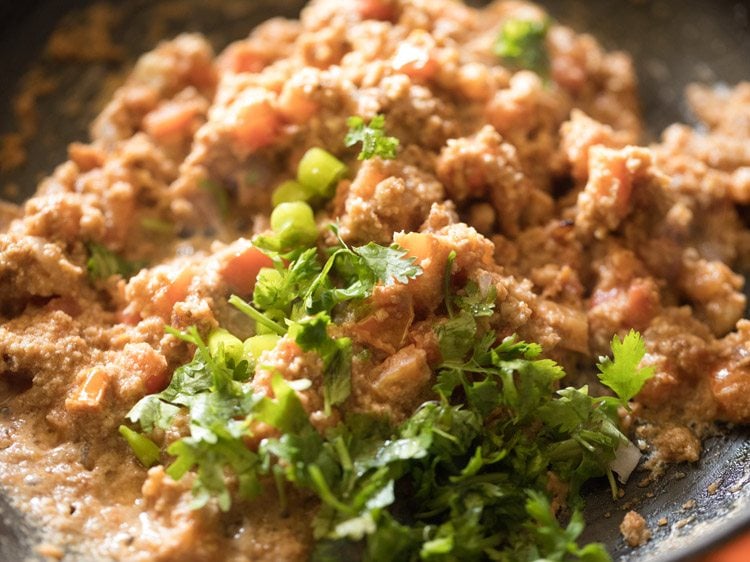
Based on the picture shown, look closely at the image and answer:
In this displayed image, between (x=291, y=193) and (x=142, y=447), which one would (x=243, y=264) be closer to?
(x=291, y=193)

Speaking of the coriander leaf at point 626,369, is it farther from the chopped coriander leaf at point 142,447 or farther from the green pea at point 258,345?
the chopped coriander leaf at point 142,447

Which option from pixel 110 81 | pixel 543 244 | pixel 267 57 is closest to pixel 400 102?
pixel 543 244

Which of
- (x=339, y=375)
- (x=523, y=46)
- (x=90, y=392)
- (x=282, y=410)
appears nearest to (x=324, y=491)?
(x=282, y=410)

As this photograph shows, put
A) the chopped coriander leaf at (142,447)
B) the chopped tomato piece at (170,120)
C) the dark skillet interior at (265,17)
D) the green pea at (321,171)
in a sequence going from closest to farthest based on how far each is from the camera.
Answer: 1. the chopped coriander leaf at (142,447)
2. the green pea at (321,171)
3. the chopped tomato piece at (170,120)
4. the dark skillet interior at (265,17)

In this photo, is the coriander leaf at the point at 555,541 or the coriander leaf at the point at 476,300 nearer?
the coriander leaf at the point at 555,541

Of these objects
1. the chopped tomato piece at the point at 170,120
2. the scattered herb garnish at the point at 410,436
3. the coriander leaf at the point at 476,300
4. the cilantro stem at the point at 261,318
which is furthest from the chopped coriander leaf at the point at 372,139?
the chopped tomato piece at the point at 170,120

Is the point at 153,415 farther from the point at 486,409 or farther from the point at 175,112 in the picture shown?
the point at 175,112

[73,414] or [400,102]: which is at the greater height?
[400,102]
